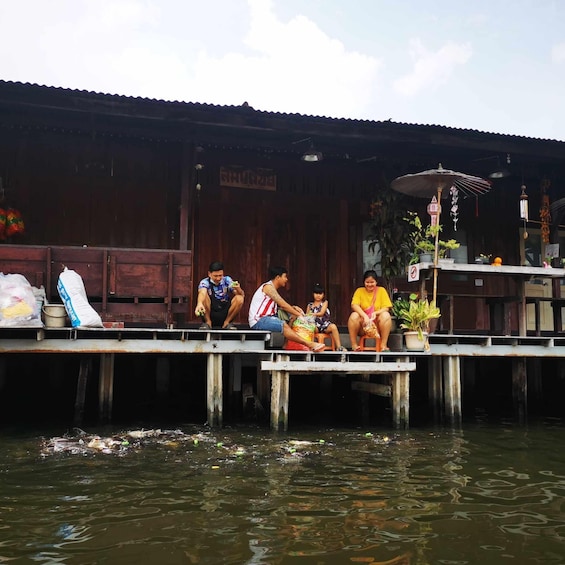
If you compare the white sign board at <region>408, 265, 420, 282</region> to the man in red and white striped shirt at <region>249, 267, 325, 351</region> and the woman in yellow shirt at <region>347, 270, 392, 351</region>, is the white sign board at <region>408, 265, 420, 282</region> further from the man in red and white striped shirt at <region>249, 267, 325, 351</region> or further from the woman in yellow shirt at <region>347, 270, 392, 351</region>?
the man in red and white striped shirt at <region>249, 267, 325, 351</region>

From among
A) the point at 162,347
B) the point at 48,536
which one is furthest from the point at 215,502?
the point at 162,347

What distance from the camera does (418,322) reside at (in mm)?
7992

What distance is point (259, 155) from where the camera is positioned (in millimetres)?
10336

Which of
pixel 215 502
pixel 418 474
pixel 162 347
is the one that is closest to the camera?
pixel 215 502

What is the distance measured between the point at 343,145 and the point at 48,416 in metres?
6.18

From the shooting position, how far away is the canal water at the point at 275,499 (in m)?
3.43

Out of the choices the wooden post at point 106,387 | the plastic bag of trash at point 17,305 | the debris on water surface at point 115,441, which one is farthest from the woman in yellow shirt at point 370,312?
the plastic bag of trash at point 17,305

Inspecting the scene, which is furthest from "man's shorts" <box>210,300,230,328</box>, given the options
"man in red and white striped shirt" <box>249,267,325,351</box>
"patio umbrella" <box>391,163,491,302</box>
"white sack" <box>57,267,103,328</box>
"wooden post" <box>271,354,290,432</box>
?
"patio umbrella" <box>391,163,491,302</box>

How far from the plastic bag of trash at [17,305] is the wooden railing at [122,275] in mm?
697

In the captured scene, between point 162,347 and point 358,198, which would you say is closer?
point 162,347

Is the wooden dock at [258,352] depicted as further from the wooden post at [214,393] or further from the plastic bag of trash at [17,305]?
the plastic bag of trash at [17,305]

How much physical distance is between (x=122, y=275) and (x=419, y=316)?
4.12 meters

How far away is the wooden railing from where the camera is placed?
308 inches

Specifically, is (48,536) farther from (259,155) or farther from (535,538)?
(259,155)
